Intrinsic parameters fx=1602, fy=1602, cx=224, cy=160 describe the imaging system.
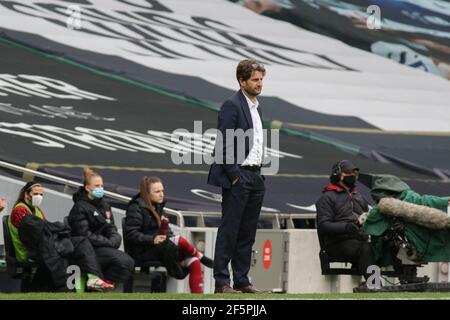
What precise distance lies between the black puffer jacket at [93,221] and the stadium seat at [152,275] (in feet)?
0.53

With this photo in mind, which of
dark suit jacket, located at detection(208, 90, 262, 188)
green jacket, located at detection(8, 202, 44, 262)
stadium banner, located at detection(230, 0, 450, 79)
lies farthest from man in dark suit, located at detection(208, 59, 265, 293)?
stadium banner, located at detection(230, 0, 450, 79)

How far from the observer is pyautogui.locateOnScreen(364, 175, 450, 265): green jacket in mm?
11750

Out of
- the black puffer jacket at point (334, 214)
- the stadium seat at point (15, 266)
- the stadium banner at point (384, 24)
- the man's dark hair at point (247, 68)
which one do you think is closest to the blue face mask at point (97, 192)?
the stadium seat at point (15, 266)

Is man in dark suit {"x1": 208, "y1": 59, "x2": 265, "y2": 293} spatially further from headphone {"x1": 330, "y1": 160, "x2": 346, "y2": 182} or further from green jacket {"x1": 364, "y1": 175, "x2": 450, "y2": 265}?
headphone {"x1": 330, "y1": 160, "x2": 346, "y2": 182}

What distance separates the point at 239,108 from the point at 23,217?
2188 millimetres

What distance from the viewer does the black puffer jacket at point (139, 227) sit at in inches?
468

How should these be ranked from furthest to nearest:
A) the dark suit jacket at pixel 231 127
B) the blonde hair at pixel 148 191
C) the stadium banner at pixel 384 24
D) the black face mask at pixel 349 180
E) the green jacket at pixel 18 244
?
the stadium banner at pixel 384 24, the black face mask at pixel 349 180, the blonde hair at pixel 148 191, the green jacket at pixel 18 244, the dark suit jacket at pixel 231 127

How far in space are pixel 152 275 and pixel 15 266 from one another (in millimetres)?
1208

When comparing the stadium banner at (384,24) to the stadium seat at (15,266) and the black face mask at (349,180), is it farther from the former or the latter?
the stadium seat at (15,266)

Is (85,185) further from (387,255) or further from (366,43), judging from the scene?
(366,43)

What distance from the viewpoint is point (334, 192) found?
12414mm

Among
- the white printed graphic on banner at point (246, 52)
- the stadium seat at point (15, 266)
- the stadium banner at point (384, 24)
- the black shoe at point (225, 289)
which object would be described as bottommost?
the black shoe at point (225, 289)

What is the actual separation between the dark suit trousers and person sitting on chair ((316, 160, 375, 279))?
6.44 ft

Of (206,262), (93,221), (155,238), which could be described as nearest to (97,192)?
(93,221)
